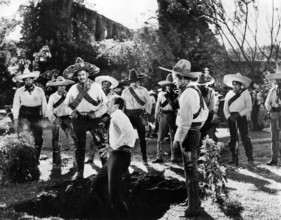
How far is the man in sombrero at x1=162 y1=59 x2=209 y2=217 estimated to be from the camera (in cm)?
594

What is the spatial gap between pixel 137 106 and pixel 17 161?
2.98 meters

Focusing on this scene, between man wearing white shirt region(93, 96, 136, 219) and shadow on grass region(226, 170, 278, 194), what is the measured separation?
2612mm

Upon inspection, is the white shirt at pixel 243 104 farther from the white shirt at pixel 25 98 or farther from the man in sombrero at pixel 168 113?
the white shirt at pixel 25 98

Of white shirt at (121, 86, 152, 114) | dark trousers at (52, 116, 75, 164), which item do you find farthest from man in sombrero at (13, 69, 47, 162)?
white shirt at (121, 86, 152, 114)

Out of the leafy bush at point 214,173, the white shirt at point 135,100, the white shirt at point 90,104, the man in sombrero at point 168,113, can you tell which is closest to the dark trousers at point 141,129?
the white shirt at point 135,100

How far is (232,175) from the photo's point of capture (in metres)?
8.57

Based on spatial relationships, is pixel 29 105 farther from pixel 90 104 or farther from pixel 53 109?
pixel 90 104

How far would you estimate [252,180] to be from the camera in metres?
8.11

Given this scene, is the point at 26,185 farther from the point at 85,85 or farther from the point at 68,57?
the point at 68,57

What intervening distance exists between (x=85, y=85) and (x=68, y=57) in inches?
523

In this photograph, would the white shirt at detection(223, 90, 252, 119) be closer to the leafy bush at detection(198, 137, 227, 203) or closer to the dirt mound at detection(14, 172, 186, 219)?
the dirt mound at detection(14, 172, 186, 219)

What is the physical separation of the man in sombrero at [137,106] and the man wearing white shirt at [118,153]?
3.85m

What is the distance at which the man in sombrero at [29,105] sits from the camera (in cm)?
973

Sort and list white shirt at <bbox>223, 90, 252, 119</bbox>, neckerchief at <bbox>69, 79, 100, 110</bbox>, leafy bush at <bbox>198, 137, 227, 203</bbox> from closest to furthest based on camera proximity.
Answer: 1. leafy bush at <bbox>198, 137, 227, 203</bbox>
2. neckerchief at <bbox>69, 79, 100, 110</bbox>
3. white shirt at <bbox>223, 90, 252, 119</bbox>
